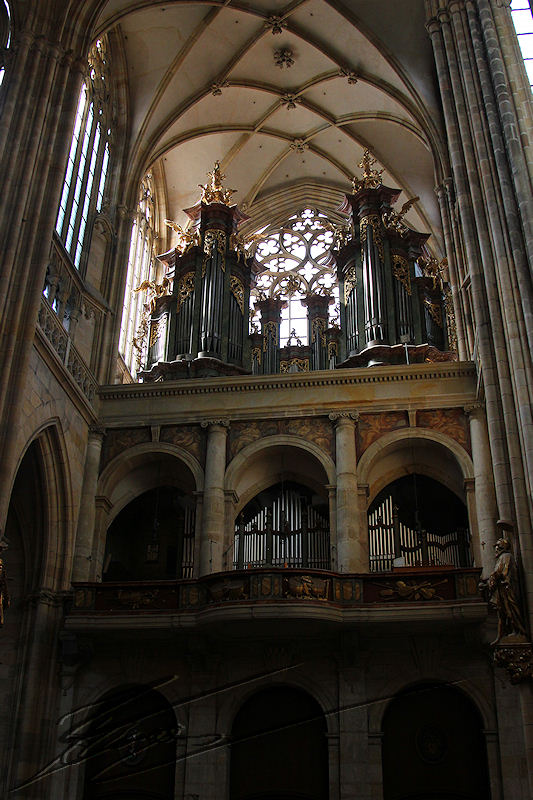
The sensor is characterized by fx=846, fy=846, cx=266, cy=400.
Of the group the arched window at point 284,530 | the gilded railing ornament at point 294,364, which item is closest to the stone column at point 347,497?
the arched window at point 284,530

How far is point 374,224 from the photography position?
2198 centimetres

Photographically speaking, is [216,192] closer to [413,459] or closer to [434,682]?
[413,459]

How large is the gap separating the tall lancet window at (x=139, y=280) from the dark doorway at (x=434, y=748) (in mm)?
11399

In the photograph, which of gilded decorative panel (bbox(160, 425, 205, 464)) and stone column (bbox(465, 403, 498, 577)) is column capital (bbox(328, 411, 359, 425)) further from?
gilded decorative panel (bbox(160, 425, 205, 464))

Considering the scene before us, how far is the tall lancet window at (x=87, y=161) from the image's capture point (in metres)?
18.2

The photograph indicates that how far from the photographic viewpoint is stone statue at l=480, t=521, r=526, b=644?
1146 cm

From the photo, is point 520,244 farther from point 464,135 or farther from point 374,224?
point 374,224

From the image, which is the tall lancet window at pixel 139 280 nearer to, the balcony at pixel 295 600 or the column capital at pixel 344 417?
the column capital at pixel 344 417

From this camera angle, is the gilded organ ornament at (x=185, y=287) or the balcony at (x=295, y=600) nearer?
the balcony at (x=295, y=600)

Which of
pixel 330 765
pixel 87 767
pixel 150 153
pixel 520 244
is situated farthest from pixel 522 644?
pixel 150 153

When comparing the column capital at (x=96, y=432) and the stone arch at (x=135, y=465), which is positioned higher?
the column capital at (x=96, y=432)

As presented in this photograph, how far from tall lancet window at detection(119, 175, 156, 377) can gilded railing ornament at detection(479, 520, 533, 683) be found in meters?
12.4

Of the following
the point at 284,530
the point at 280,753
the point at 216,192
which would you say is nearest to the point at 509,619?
the point at 280,753

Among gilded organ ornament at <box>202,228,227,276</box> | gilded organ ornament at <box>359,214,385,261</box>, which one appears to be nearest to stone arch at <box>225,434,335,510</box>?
gilded organ ornament at <box>202,228,227,276</box>
